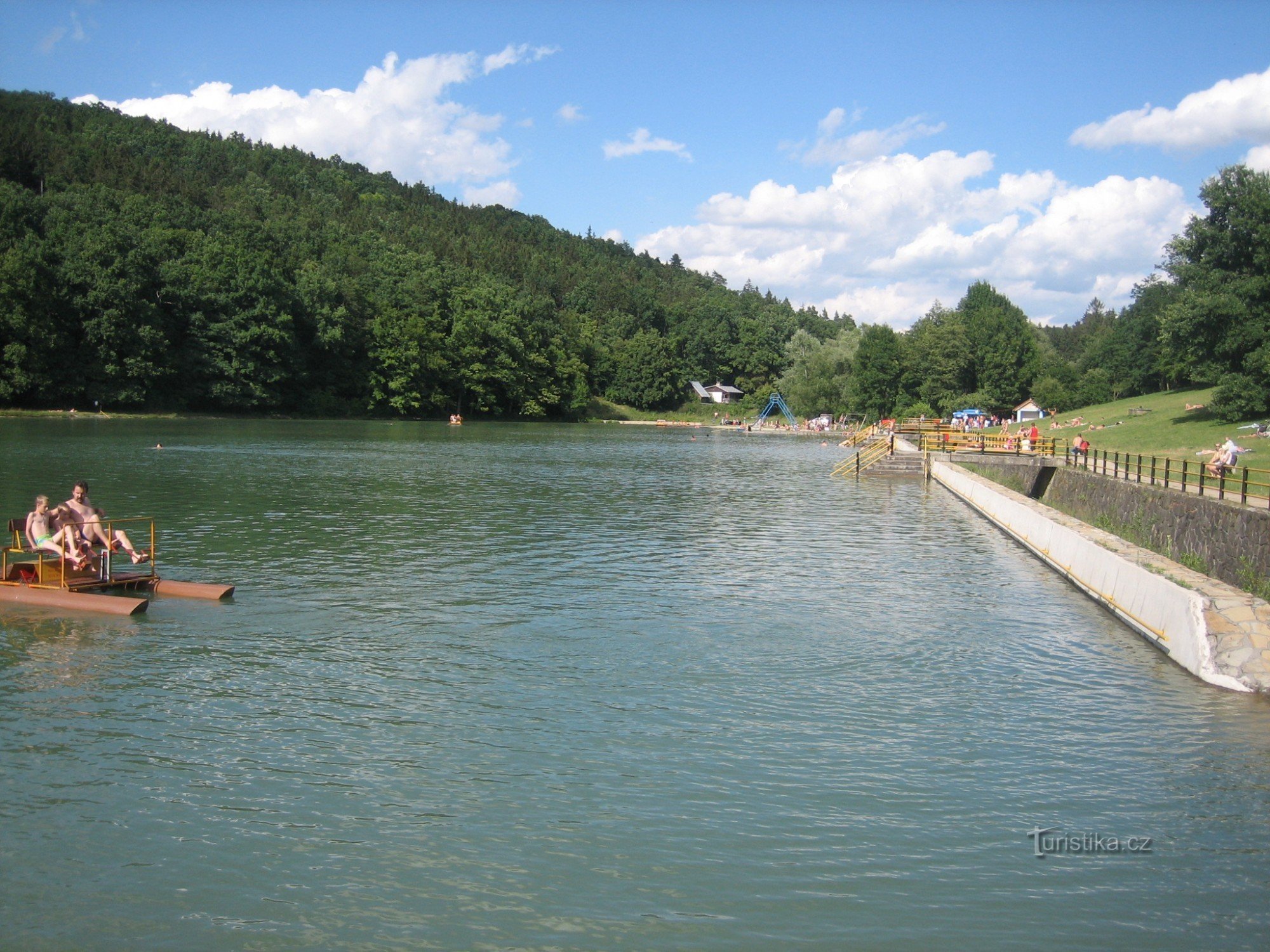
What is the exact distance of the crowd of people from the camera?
728 inches

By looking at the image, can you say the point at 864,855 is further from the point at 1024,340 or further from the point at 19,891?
the point at 1024,340

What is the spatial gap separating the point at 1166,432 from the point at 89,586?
6129 cm

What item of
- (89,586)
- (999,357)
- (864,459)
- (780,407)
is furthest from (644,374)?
(89,586)

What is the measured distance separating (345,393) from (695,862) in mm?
115965

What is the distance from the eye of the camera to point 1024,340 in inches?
4948

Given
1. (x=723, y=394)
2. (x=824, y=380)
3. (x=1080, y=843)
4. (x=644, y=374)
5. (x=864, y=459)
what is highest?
(x=644, y=374)

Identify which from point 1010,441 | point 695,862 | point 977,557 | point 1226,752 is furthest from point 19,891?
point 1010,441

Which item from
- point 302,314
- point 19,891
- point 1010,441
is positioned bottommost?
point 19,891

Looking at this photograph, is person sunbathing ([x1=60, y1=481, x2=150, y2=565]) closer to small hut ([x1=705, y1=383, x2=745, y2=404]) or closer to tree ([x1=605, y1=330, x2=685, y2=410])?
tree ([x1=605, y1=330, x2=685, y2=410])

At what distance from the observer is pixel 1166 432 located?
6306 centimetres

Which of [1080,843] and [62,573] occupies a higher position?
[62,573]

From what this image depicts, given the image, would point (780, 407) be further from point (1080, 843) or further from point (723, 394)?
point (1080, 843)

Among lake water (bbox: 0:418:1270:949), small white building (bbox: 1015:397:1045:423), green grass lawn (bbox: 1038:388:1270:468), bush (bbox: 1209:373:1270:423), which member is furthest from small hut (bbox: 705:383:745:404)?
lake water (bbox: 0:418:1270:949)

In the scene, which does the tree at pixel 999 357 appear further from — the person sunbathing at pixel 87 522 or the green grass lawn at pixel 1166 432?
the person sunbathing at pixel 87 522
